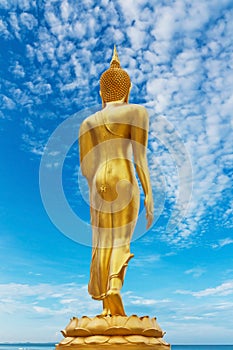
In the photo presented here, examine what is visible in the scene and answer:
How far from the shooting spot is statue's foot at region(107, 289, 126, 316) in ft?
20.8

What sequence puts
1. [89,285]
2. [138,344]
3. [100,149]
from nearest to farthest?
[138,344] → [89,285] → [100,149]

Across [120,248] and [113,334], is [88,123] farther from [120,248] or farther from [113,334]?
[113,334]

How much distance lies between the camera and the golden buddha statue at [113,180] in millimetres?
6848

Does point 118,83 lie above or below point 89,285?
above

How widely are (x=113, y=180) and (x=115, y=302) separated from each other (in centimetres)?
190

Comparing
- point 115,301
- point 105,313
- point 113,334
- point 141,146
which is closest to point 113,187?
point 141,146

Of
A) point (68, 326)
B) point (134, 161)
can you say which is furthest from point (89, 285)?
point (134, 161)

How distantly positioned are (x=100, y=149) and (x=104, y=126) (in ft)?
1.30

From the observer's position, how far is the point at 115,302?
6348mm

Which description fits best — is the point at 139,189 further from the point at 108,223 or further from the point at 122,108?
the point at 122,108

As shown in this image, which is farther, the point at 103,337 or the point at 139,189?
the point at 139,189

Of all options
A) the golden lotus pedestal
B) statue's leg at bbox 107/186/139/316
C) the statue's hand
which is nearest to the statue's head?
statue's leg at bbox 107/186/139/316

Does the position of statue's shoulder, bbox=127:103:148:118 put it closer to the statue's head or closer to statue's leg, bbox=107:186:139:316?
the statue's head

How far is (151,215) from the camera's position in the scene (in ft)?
23.2
